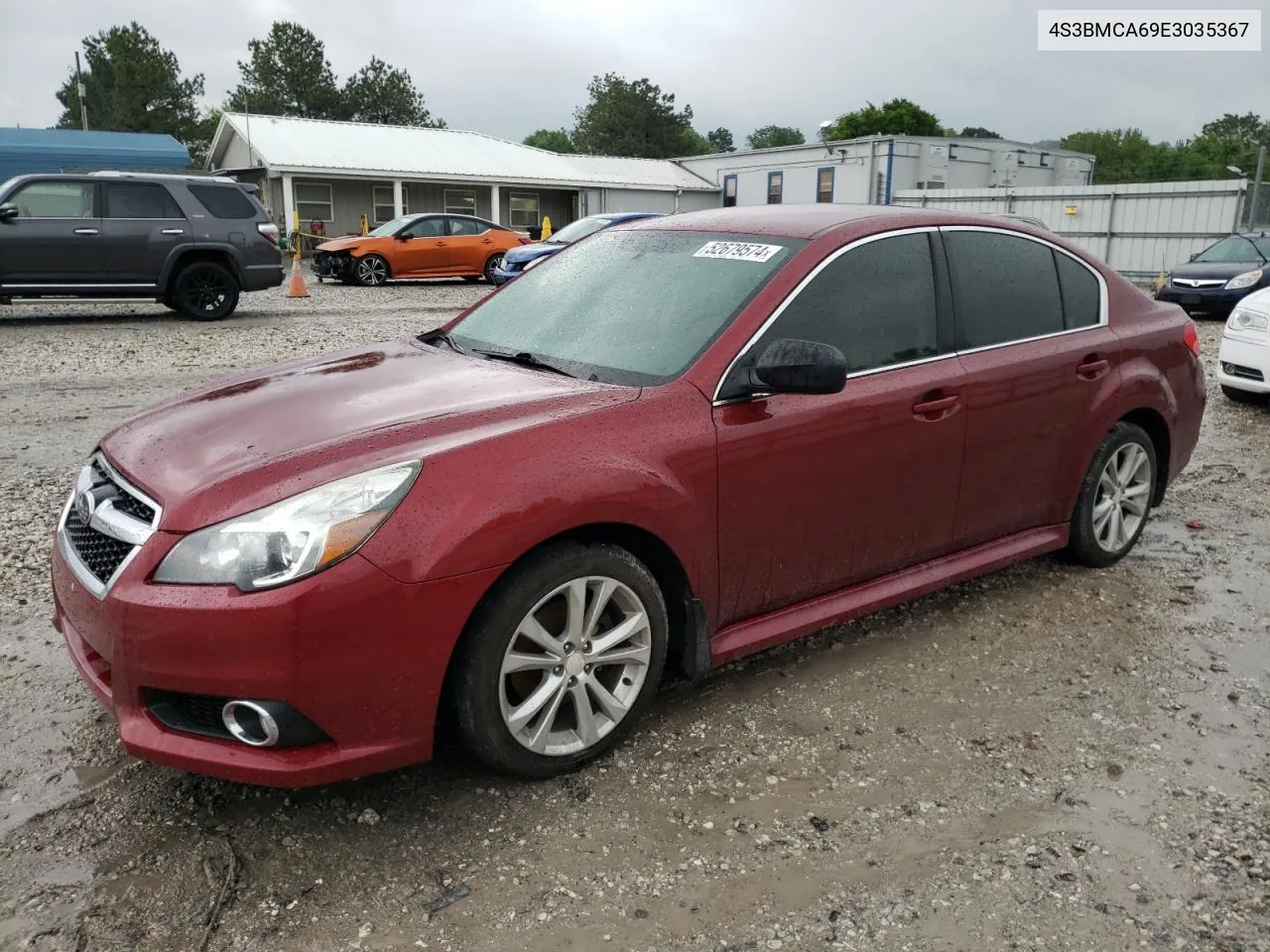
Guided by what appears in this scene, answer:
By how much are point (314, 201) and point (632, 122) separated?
144ft

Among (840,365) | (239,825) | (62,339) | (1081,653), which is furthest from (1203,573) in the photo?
(62,339)

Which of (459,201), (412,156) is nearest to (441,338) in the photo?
(412,156)

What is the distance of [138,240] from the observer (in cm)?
1292

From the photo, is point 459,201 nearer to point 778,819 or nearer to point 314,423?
point 314,423

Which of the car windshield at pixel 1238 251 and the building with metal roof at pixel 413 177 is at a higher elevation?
the building with metal roof at pixel 413 177

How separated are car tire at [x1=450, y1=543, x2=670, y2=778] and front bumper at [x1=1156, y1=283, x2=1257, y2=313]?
1549 centimetres

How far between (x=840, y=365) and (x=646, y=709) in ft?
4.19

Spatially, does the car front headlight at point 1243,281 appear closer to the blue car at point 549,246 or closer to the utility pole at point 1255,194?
the utility pole at point 1255,194

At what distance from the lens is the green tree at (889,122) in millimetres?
73900

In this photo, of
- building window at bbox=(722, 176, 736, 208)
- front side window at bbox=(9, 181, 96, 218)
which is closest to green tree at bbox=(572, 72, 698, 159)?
building window at bbox=(722, 176, 736, 208)

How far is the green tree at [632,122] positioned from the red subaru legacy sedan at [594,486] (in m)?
72.5

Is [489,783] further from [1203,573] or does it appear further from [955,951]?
[1203,573]

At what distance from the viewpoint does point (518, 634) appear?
2.85 metres

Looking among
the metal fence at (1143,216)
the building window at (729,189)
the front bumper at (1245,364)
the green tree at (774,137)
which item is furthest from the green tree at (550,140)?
the front bumper at (1245,364)
